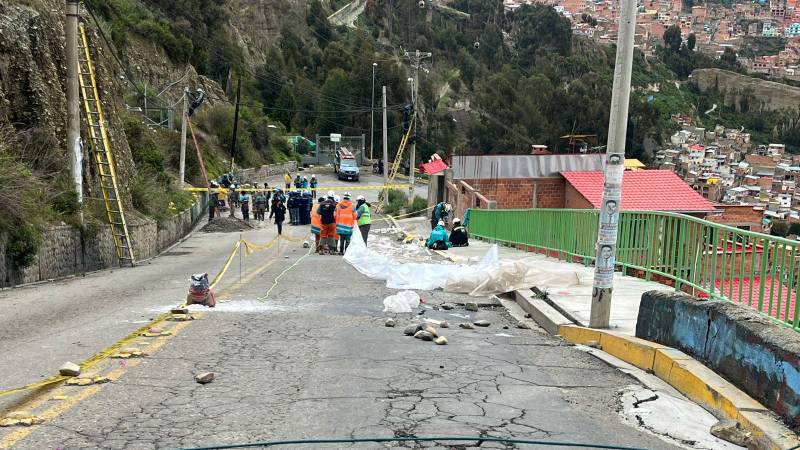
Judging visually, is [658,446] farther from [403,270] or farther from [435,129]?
[435,129]

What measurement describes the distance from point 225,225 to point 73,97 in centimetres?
1681

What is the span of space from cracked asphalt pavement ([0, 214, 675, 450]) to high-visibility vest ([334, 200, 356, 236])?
30.5ft

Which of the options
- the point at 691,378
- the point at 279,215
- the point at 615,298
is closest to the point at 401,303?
the point at 615,298

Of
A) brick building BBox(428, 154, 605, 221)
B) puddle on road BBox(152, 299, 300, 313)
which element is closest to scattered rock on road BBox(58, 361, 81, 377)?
puddle on road BBox(152, 299, 300, 313)

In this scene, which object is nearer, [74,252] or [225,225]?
[74,252]

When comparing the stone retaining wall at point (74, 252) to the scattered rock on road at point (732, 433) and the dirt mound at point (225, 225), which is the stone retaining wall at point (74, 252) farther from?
the scattered rock on road at point (732, 433)

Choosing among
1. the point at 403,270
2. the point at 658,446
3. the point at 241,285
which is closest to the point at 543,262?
the point at 403,270

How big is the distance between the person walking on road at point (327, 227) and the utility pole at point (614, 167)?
12.4 metres

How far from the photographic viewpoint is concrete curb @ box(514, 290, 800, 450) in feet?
17.0

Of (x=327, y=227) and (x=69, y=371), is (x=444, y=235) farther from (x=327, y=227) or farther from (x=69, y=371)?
(x=69, y=371)

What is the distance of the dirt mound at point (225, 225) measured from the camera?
3391 cm

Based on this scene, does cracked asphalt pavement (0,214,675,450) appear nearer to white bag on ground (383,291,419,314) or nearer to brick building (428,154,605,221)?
white bag on ground (383,291,419,314)

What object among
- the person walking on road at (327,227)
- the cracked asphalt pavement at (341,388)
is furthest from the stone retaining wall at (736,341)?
the person walking on road at (327,227)

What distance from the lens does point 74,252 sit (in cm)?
1673
